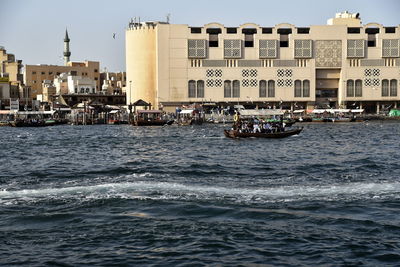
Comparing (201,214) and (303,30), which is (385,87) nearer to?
(303,30)

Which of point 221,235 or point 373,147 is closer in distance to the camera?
point 221,235

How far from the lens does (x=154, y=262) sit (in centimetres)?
1411

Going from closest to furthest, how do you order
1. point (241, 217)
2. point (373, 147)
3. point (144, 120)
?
point (241, 217), point (373, 147), point (144, 120)

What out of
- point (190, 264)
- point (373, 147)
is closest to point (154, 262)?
point (190, 264)

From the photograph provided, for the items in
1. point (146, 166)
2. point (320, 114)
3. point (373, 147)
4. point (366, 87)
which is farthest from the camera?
point (366, 87)

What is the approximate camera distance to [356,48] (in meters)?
115

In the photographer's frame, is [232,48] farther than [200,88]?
No

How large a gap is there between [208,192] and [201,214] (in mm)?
3817

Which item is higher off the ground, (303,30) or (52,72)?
(303,30)

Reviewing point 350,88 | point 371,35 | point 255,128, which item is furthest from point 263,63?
point 255,128

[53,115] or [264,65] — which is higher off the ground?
[264,65]

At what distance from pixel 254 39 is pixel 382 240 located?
100311 mm

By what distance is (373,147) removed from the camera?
45094 mm

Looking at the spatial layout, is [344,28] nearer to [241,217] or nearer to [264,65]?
[264,65]
